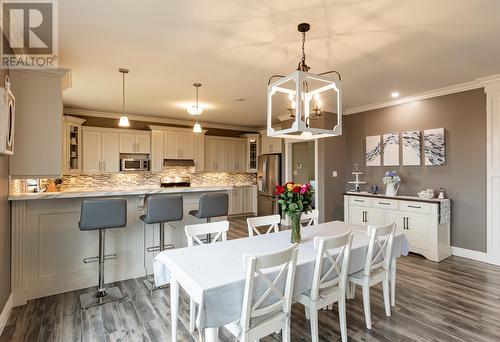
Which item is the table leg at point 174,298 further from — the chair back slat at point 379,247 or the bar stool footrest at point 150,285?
the chair back slat at point 379,247

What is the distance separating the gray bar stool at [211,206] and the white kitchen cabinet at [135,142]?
335 cm

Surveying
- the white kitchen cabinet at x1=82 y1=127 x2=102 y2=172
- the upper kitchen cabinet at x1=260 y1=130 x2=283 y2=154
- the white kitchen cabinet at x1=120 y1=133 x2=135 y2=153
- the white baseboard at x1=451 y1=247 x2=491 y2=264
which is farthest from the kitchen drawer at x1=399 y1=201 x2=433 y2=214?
the white kitchen cabinet at x1=82 y1=127 x2=102 y2=172

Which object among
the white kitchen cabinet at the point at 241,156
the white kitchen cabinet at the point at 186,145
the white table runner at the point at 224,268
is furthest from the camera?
the white kitchen cabinet at the point at 241,156

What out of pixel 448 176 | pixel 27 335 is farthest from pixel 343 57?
pixel 27 335

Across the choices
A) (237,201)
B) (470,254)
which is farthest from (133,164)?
(470,254)

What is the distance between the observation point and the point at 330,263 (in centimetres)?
205

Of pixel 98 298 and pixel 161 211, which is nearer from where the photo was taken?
pixel 98 298

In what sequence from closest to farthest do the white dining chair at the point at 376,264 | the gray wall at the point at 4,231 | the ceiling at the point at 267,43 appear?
the ceiling at the point at 267,43
the white dining chair at the point at 376,264
the gray wall at the point at 4,231

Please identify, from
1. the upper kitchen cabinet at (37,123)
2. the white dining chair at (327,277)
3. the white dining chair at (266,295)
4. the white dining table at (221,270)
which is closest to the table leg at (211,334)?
the white dining table at (221,270)

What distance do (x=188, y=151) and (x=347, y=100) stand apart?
4.00 metres

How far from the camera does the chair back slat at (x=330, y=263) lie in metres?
1.88

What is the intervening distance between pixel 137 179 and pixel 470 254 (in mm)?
6683

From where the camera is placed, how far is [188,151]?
274 inches

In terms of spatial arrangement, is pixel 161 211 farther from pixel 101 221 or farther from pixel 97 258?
pixel 97 258
